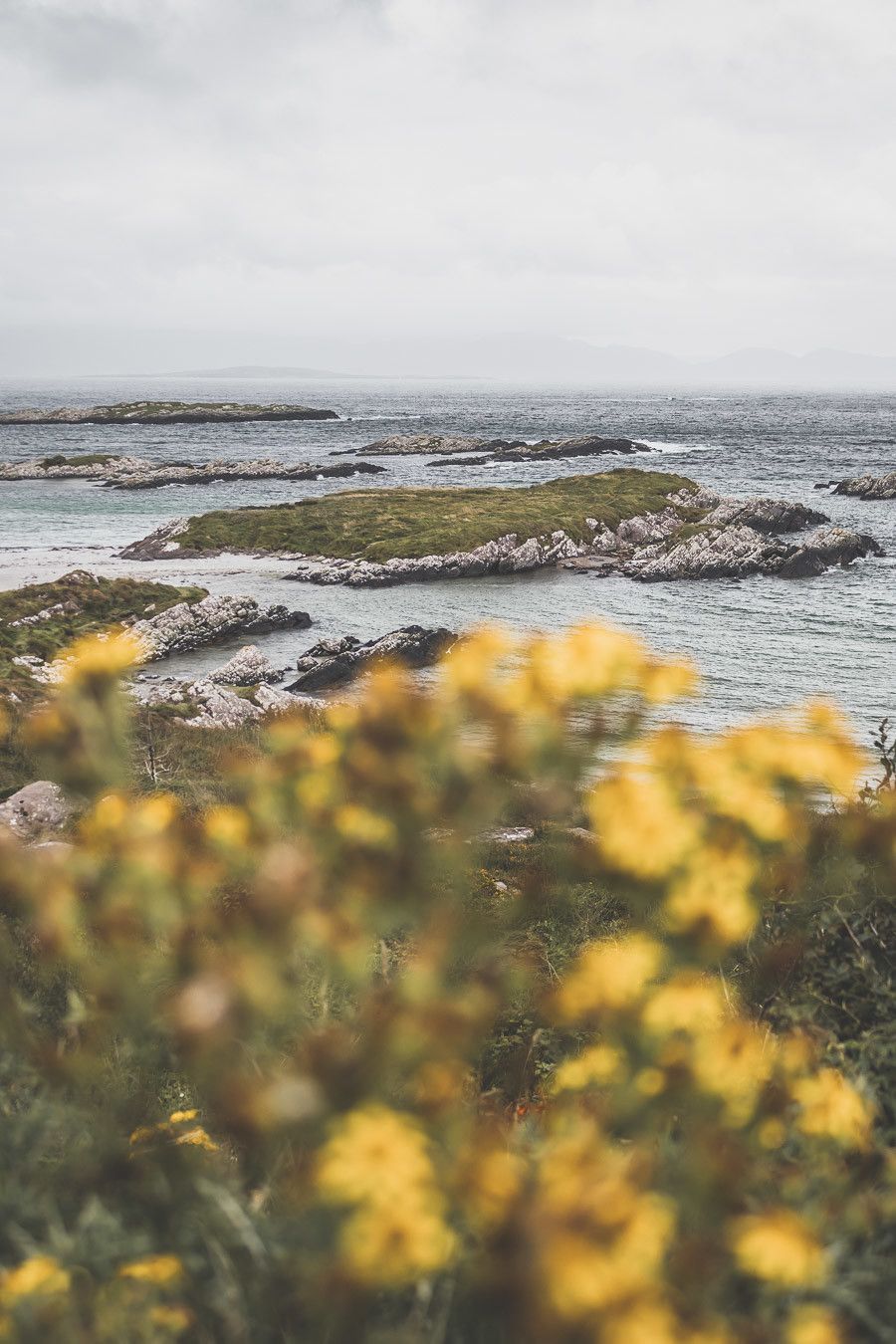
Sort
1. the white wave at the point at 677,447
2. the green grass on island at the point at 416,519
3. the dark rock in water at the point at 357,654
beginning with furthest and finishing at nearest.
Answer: the white wave at the point at 677,447 < the green grass on island at the point at 416,519 < the dark rock in water at the point at 357,654

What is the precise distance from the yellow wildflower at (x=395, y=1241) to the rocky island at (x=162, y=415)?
114971mm

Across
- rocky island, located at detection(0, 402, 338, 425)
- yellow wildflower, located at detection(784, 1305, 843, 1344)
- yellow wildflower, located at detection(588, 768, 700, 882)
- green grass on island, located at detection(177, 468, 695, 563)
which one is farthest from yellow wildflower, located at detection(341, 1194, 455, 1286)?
rocky island, located at detection(0, 402, 338, 425)

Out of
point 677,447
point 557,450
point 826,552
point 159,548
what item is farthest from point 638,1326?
point 677,447

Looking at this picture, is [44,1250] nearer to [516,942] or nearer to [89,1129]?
[89,1129]

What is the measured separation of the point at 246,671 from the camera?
19.2m

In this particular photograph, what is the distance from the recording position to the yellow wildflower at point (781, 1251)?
1.29 m

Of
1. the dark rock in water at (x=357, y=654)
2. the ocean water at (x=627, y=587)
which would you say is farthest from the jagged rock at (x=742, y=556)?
the dark rock in water at (x=357, y=654)

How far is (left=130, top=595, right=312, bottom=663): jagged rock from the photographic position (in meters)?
22.0

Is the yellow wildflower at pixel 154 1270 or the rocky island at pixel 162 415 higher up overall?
the rocky island at pixel 162 415

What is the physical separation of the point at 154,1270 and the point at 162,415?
120845mm

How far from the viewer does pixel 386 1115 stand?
4.31 feet

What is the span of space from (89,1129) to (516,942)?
14.4 ft

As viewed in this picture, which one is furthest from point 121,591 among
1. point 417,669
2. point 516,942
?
point 516,942

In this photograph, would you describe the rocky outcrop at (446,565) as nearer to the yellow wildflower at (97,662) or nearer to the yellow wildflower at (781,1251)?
the yellow wildflower at (97,662)
